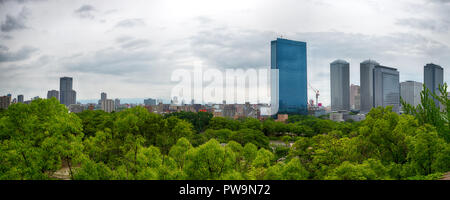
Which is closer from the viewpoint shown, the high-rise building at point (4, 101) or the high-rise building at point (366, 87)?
the high-rise building at point (4, 101)

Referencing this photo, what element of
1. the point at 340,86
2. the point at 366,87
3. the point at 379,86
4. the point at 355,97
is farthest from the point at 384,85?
the point at 355,97

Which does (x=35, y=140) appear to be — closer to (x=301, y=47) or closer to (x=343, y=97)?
(x=301, y=47)

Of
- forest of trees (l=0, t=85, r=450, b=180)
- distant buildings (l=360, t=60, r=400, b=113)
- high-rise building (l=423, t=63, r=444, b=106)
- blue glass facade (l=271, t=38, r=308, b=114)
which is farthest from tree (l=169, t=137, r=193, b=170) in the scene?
distant buildings (l=360, t=60, r=400, b=113)

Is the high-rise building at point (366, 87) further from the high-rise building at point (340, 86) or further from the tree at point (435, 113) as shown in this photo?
the tree at point (435, 113)

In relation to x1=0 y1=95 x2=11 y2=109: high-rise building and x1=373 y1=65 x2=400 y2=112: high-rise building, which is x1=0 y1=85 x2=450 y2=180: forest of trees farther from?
x1=373 y1=65 x2=400 y2=112: high-rise building

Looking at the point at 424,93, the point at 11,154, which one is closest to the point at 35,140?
the point at 11,154

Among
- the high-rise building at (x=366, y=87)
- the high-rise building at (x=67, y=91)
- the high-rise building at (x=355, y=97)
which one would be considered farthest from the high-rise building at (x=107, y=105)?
the high-rise building at (x=355, y=97)
